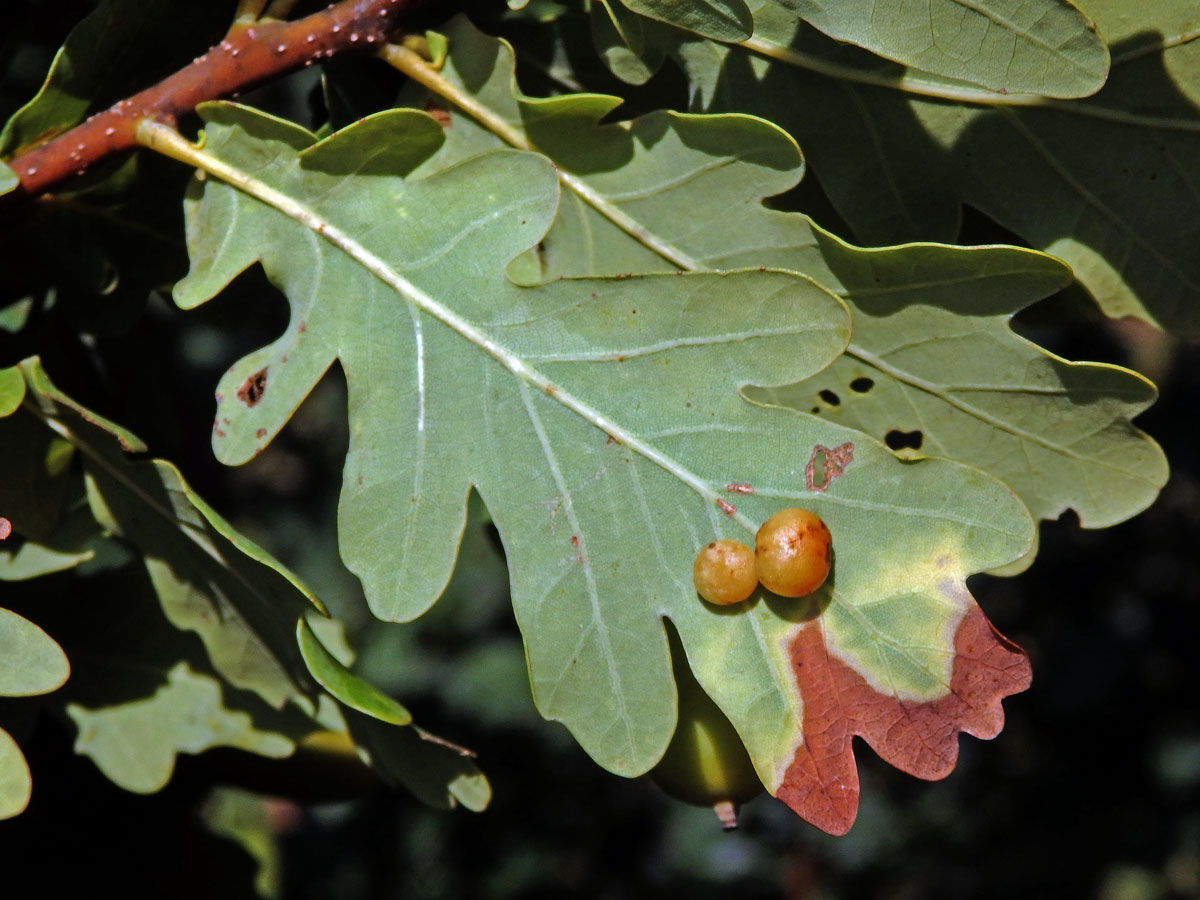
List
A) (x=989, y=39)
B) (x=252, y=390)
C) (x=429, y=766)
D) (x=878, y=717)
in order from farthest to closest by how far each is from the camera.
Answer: (x=429, y=766) < (x=252, y=390) < (x=878, y=717) < (x=989, y=39)

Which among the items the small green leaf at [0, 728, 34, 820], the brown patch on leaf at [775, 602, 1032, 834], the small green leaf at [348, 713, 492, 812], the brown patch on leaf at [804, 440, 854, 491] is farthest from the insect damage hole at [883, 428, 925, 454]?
the small green leaf at [0, 728, 34, 820]

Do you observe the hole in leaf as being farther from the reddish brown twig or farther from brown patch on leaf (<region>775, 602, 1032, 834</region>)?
the reddish brown twig

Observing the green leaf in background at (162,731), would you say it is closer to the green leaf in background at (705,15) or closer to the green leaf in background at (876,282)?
the green leaf in background at (876,282)

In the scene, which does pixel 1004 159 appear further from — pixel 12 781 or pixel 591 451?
pixel 12 781

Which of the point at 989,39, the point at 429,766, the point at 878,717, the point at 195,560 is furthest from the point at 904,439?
the point at 195,560

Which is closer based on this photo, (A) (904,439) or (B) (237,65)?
(B) (237,65)

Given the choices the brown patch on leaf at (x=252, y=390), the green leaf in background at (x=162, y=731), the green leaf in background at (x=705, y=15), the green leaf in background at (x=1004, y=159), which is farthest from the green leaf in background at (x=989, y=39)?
the green leaf in background at (x=162, y=731)

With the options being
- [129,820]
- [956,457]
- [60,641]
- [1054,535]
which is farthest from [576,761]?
[956,457]
